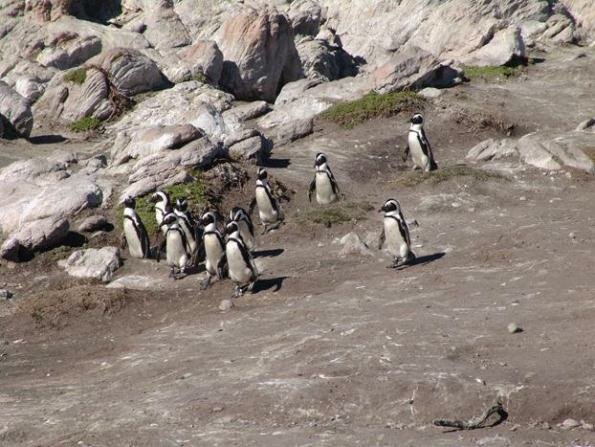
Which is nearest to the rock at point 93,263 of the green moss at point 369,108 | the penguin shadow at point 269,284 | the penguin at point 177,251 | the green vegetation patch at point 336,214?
the penguin at point 177,251

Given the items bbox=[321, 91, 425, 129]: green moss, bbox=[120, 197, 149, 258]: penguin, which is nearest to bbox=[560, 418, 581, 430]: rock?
bbox=[120, 197, 149, 258]: penguin

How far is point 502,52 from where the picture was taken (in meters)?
30.4

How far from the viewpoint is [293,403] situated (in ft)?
32.5

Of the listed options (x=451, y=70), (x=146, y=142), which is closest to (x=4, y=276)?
(x=146, y=142)

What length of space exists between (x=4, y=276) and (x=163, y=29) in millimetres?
19694

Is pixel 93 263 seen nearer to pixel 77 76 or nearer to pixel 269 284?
pixel 269 284

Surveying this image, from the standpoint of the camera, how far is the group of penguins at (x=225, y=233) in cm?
1563

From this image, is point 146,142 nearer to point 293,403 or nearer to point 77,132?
point 77,132

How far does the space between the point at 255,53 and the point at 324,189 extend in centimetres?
1278

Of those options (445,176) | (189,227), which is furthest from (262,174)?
(445,176)

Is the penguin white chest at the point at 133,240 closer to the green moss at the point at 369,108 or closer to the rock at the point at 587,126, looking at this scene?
the green moss at the point at 369,108

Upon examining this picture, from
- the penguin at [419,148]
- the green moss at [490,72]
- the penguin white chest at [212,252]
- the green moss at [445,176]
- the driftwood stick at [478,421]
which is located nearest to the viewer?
the driftwood stick at [478,421]

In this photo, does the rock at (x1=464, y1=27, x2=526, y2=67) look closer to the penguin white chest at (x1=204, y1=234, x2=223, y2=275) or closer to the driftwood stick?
the penguin white chest at (x1=204, y1=234, x2=223, y2=275)

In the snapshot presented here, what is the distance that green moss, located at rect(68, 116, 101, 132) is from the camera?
91.9 feet
